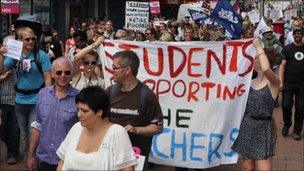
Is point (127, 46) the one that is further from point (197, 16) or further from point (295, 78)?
point (197, 16)

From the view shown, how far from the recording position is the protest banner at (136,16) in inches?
504

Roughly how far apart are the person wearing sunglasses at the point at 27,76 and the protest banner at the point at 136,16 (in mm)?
6026

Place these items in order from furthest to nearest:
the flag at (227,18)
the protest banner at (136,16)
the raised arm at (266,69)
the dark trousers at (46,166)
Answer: the protest banner at (136,16)
the flag at (227,18)
the raised arm at (266,69)
the dark trousers at (46,166)

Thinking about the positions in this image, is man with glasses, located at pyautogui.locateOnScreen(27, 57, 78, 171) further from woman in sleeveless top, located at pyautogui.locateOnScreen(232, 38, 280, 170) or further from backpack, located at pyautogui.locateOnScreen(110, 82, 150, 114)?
woman in sleeveless top, located at pyautogui.locateOnScreen(232, 38, 280, 170)

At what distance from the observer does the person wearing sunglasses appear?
6625mm

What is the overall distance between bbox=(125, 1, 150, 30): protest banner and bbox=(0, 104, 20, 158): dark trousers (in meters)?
5.21

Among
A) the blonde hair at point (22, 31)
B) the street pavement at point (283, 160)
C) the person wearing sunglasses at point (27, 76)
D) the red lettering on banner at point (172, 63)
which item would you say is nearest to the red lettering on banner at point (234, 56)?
the red lettering on banner at point (172, 63)

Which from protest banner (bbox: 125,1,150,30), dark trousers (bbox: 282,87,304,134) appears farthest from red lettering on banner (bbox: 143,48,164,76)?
protest banner (bbox: 125,1,150,30)

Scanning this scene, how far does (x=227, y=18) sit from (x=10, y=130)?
304 cm

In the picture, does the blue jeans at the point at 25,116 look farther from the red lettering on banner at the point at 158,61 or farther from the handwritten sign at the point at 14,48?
the red lettering on banner at the point at 158,61

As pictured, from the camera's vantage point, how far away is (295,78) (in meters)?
9.91

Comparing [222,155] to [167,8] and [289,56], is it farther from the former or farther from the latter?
[167,8]

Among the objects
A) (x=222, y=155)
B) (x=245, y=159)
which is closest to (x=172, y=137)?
(x=222, y=155)

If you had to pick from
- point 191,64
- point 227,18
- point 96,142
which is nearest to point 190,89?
point 191,64
